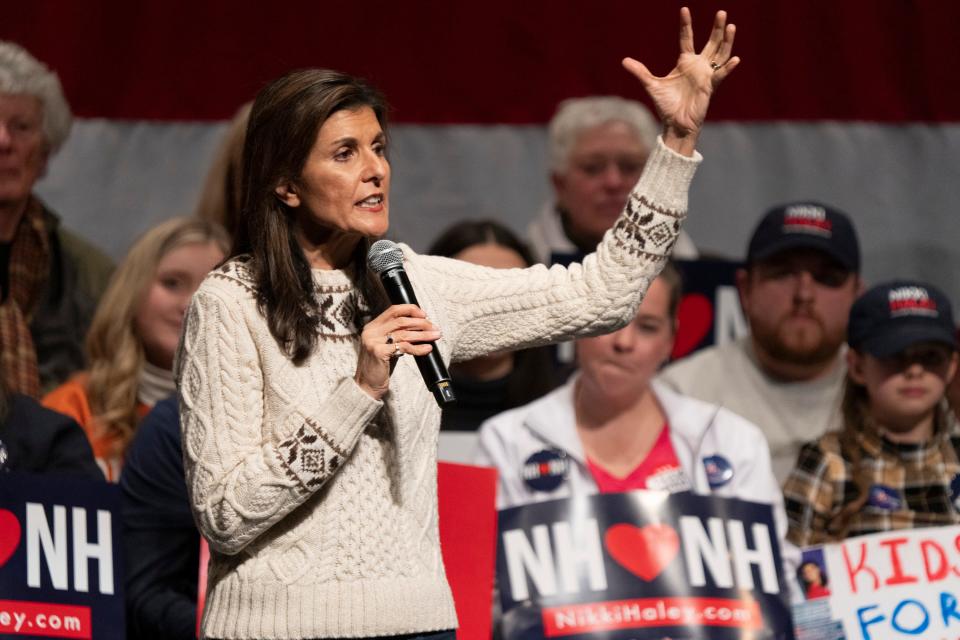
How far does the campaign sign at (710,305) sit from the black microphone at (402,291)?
270cm

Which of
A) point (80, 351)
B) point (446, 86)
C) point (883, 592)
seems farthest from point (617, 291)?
point (446, 86)

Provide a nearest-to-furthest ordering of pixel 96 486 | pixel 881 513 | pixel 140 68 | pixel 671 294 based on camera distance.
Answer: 1. pixel 96 486
2. pixel 881 513
3. pixel 671 294
4. pixel 140 68

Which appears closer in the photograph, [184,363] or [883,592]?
[184,363]

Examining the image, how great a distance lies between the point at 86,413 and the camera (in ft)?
13.2

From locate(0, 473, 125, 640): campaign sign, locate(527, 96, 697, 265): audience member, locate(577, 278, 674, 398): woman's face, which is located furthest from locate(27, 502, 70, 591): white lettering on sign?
locate(527, 96, 697, 265): audience member

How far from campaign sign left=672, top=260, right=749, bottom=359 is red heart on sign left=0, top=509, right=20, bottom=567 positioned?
7.80 feet

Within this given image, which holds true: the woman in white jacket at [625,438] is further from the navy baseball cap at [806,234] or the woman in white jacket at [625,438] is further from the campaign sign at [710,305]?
the campaign sign at [710,305]

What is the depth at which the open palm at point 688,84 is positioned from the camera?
2467 millimetres

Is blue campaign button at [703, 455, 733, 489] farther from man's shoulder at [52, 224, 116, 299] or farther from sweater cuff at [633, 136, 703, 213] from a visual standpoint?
man's shoulder at [52, 224, 116, 299]

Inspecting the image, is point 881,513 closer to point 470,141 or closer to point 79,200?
point 470,141

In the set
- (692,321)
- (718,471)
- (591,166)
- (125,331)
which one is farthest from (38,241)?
(718,471)

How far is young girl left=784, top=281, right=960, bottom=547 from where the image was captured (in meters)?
3.82

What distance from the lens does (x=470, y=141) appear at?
5.93 meters

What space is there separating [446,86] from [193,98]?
0.94m
